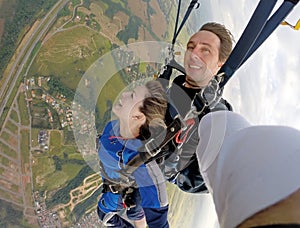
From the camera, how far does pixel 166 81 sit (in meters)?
2.23

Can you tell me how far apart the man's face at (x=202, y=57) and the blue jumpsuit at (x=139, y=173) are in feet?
1.68

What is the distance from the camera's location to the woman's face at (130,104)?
1.94 meters

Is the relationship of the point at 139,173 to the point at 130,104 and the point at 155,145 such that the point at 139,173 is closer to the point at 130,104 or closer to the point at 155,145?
the point at 155,145

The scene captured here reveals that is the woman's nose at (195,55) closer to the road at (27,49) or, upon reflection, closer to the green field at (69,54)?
the road at (27,49)

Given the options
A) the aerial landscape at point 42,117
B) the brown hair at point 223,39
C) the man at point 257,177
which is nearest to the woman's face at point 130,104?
the brown hair at point 223,39

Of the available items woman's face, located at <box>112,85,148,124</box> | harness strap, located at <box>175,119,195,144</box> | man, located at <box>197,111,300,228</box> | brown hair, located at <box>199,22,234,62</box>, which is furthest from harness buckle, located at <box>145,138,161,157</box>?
man, located at <box>197,111,300,228</box>

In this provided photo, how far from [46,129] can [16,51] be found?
3218mm

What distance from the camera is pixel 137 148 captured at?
184 centimetres

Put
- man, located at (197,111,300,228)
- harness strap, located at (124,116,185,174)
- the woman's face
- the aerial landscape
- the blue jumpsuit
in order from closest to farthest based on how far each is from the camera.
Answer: man, located at (197,111,300,228), harness strap, located at (124,116,185,174), the blue jumpsuit, the woman's face, the aerial landscape

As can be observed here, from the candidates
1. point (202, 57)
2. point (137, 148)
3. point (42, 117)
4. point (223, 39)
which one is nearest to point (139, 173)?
point (137, 148)

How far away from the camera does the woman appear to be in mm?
1833

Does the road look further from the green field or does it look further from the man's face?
the man's face

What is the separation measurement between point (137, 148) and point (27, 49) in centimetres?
1261

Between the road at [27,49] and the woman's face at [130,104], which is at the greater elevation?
the woman's face at [130,104]
